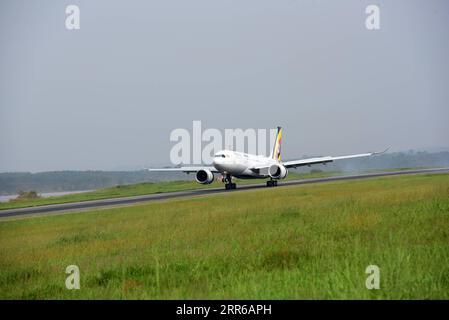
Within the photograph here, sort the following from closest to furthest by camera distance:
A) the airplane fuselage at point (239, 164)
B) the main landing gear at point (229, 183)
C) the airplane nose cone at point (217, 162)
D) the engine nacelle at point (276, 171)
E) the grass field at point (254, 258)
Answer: the grass field at point (254, 258)
the airplane nose cone at point (217, 162)
the airplane fuselage at point (239, 164)
the main landing gear at point (229, 183)
the engine nacelle at point (276, 171)

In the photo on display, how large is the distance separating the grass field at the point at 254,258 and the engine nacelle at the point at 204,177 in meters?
35.6

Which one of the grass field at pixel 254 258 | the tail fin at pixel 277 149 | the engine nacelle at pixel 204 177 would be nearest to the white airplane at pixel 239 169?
the engine nacelle at pixel 204 177

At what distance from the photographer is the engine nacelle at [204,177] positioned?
57.8 meters

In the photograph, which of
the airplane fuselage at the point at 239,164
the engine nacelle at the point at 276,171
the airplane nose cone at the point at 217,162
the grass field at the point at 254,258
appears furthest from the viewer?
the engine nacelle at the point at 276,171

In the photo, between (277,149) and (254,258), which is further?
(277,149)

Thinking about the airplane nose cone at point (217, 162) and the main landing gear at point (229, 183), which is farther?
the main landing gear at point (229, 183)

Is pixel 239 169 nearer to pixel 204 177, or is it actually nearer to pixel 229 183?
pixel 229 183

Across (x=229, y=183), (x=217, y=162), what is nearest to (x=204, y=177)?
(x=229, y=183)

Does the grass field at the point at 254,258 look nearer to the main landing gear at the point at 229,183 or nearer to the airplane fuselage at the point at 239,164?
the airplane fuselage at the point at 239,164

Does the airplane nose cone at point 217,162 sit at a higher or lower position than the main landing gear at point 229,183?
higher

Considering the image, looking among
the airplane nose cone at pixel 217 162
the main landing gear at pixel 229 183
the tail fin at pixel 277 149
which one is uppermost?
the tail fin at pixel 277 149

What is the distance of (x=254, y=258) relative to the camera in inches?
465

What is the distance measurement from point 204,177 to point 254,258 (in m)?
46.2
